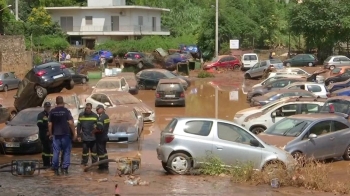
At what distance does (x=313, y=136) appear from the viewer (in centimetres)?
1695

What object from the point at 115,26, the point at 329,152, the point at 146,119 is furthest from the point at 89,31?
the point at 329,152

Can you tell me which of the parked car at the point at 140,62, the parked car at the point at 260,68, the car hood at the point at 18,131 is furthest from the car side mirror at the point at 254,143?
the parked car at the point at 140,62

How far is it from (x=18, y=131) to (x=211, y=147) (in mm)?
7272

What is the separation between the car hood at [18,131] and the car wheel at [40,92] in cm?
640

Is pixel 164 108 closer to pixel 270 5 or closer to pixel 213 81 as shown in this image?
pixel 213 81

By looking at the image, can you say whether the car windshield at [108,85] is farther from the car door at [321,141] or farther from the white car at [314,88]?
the car door at [321,141]

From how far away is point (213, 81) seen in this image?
47.4 metres

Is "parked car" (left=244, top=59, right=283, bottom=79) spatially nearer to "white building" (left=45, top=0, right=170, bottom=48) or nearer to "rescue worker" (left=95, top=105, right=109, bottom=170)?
"white building" (left=45, top=0, right=170, bottom=48)

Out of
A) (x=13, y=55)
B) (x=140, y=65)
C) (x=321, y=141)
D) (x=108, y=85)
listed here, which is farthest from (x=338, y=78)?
(x=13, y=55)

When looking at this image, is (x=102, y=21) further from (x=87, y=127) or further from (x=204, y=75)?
(x=87, y=127)

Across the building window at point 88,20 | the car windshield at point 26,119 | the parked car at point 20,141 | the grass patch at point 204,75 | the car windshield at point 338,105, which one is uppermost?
the building window at point 88,20

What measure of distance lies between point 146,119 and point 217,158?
40.2ft

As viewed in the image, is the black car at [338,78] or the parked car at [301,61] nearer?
the black car at [338,78]

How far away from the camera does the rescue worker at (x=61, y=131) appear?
14.1m
